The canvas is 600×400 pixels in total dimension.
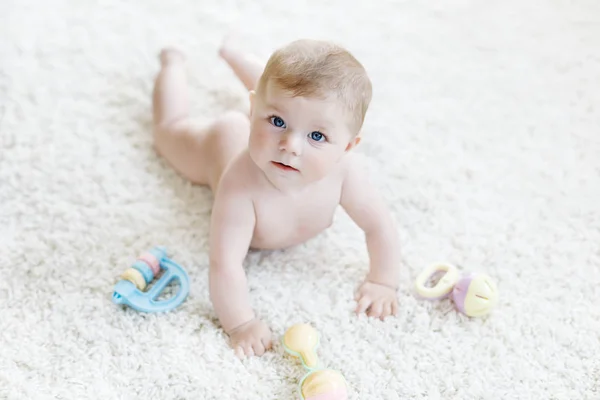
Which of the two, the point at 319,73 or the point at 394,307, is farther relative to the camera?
the point at 394,307

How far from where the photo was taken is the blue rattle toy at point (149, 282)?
3.54ft

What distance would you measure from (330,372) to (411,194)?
411 mm

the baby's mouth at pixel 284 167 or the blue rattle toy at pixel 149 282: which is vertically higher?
the baby's mouth at pixel 284 167

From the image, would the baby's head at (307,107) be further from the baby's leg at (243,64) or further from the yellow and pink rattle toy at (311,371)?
the baby's leg at (243,64)

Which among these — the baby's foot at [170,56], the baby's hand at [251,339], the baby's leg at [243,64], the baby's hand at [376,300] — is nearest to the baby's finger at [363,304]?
the baby's hand at [376,300]

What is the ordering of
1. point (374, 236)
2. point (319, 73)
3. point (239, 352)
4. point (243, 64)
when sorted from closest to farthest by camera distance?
point (319, 73) < point (239, 352) < point (374, 236) < point (243, 64)

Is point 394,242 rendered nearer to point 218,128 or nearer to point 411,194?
point 411,194

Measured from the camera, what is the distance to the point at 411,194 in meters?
1.29

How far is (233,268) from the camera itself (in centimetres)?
107

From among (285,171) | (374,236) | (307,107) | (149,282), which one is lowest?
(149,282)

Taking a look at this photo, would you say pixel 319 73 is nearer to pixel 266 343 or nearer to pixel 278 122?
pixel 278 122

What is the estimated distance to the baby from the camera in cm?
93

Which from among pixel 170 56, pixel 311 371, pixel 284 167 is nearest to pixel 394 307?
pixel 311 371

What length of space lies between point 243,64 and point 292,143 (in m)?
0.49
